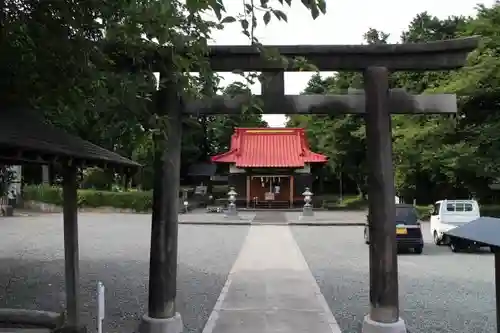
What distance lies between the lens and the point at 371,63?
246 inches

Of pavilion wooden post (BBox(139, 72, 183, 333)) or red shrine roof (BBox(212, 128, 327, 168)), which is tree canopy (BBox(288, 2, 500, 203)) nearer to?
red shrine roof (BBox(212, 128, 327, 168))

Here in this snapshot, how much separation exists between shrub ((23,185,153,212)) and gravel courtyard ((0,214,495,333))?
449 inches

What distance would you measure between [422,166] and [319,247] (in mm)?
13331

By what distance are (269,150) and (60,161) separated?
30.8m

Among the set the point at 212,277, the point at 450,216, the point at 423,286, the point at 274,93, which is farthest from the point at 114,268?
the point at 450,216

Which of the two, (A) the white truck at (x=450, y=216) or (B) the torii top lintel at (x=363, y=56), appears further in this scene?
(A) the white truck at (x=450, y=216)

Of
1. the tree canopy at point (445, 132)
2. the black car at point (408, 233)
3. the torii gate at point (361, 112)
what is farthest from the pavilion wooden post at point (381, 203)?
the black car at point (408, 233)

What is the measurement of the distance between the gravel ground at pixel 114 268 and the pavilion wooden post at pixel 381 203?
8.35ft

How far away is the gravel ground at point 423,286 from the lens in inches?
291

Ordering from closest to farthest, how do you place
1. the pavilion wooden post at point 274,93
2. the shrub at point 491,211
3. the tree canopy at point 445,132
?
the pavilion wooden post at point 274,93, the tree canopy at point 445,132, the shrub at point 491,211

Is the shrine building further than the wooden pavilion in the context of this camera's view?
Yes

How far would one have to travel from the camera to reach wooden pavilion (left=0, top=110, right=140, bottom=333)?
4.62 metres

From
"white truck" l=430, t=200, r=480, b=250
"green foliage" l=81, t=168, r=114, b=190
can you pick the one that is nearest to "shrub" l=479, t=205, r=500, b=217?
"white truck" l=430, t=200, r=480, b=250

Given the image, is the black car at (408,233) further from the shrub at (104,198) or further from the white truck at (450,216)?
the shrub at (104,198)
